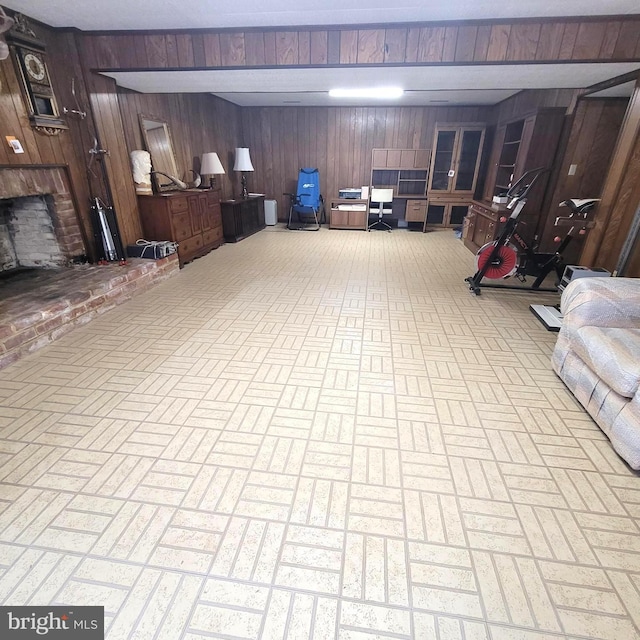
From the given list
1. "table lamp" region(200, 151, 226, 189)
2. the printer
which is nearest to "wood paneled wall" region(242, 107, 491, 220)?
the printer

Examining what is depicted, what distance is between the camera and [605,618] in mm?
1124

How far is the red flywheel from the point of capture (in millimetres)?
3828

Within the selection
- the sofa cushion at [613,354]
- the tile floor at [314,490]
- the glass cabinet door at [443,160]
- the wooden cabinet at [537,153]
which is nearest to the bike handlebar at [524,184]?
the wooden cabinet at [537,153]

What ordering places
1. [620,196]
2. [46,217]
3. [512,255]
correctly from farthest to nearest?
[512,255]
[46,217]
[620,196]

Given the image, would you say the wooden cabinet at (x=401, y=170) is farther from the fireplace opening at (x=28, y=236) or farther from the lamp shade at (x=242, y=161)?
the fireplace opening at (x=28, y=236)

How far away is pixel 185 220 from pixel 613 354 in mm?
4756

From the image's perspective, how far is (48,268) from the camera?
3.63 meters

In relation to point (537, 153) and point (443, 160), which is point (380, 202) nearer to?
point (443, 160)

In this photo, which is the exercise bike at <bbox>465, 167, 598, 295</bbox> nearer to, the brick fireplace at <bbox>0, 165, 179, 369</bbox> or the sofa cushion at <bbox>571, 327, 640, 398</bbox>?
the sofa cushion at <bbox>571, 327, 640, 398</bbox>

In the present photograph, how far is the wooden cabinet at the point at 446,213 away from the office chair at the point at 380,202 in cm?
83

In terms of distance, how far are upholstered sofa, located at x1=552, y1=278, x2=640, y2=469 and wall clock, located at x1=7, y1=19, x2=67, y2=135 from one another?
4.43 metres

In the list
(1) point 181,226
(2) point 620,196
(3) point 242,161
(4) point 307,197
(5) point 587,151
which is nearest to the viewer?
(2) point 620,196


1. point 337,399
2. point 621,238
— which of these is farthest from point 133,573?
point 621,238

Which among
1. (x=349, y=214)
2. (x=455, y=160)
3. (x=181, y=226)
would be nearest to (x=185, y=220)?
(x=181, y=226)
